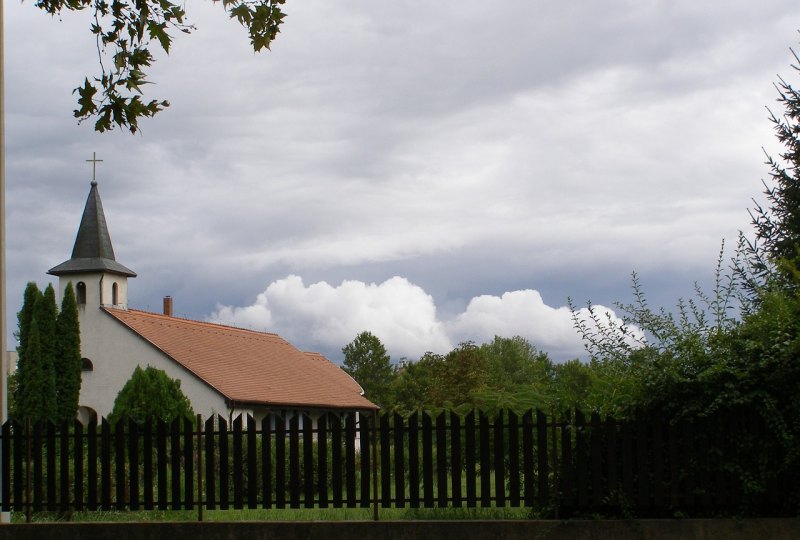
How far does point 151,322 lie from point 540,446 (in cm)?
3654

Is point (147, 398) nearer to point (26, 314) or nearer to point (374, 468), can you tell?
point (26, 314)

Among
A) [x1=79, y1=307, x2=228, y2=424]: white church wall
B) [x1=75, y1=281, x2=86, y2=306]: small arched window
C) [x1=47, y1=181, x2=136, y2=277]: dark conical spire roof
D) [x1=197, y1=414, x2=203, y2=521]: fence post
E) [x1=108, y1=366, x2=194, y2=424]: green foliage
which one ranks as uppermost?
[x1=47, y1=181, x2=136, y2=277]: dark conical spire roof

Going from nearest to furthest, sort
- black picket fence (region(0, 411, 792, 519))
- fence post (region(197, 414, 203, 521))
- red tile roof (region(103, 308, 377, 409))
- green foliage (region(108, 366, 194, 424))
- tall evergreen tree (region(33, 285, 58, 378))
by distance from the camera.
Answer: black picket fence (region(0, 411, 792, 519)) → fence post (region(197, 414, 203, 521)) → green foliage (region(108, 366, 194, 424)) → tall evergreen tree (region(33, 285, 58, 378)) → red tile roof (region(103, 308, 377, 409))

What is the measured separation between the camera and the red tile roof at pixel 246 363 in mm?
42156

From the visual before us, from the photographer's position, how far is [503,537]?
10852mm

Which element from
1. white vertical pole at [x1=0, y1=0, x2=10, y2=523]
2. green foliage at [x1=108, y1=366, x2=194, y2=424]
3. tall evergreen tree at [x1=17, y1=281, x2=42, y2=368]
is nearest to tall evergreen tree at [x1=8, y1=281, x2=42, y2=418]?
tall evergreen tree at [x1=17, y1=281, x2=42, y2=368]

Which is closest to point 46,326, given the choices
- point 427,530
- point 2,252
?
point 2,252

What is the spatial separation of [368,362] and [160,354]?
44287 mm

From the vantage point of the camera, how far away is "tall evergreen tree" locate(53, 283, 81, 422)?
4022cm

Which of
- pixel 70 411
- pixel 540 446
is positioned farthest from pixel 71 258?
pixel 540 446

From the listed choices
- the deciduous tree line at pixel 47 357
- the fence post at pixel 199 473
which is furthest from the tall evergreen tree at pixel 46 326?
the fence post at pixel 199 473

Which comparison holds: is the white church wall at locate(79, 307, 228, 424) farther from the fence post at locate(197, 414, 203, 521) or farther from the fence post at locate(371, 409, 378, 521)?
the fence post at locate(371, 409, 378, 521)

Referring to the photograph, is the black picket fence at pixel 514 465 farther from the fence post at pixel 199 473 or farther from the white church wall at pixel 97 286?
the white church wall at pixel 97 286

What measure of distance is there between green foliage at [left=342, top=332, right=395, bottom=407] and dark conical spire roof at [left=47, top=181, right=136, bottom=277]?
38.1 m
